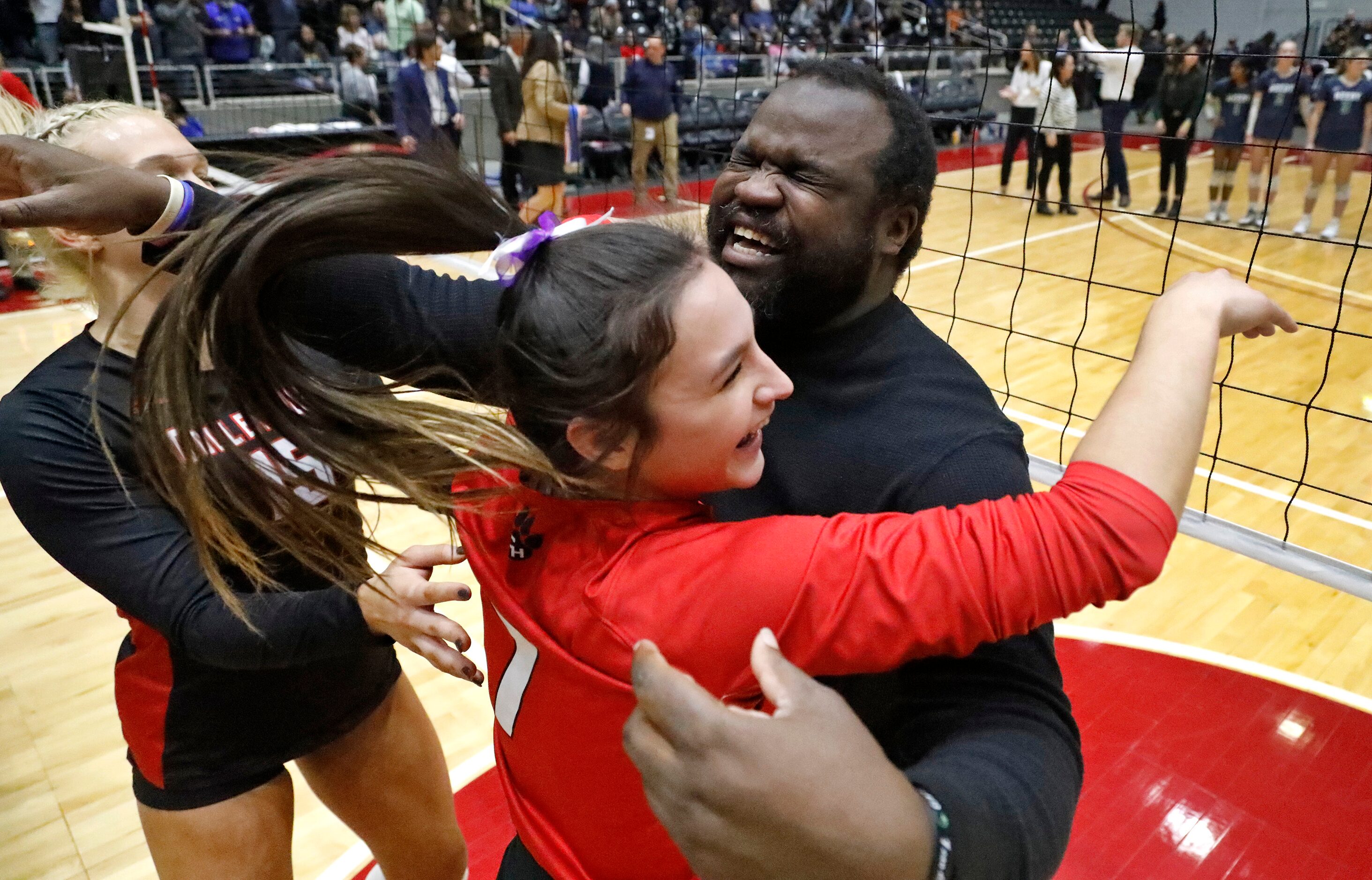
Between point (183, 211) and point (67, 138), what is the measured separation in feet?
1.14

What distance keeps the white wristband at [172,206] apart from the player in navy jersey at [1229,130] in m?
7.46

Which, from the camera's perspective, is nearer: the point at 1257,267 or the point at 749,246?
the point at 749,246

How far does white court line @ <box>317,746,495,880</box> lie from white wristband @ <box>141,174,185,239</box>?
50.6 inches

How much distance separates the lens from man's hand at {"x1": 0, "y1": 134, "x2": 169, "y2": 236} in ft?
3.10

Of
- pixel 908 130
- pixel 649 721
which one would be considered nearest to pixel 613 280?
pixel 649 721

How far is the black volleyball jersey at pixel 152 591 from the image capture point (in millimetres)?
1155

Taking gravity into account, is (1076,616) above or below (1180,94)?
below

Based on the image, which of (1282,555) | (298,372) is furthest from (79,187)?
(1282,555)

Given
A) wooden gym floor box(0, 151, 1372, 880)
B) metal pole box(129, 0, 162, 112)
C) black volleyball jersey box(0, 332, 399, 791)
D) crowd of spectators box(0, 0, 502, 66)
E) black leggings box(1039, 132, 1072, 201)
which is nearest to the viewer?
black volleyball jersey box(0, 332, 399, 791)

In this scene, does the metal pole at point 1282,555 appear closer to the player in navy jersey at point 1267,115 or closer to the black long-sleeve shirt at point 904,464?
the black long-sleeve shirt at point 904,464

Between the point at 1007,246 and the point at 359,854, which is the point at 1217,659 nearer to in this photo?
the point at 359,854

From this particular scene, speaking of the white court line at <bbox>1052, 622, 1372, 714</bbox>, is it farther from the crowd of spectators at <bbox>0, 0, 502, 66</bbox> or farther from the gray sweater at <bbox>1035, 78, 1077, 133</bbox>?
the crowd of spectators at <bbox>0, 0, 502, 66</bbox>

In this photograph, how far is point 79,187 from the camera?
96 centimetres

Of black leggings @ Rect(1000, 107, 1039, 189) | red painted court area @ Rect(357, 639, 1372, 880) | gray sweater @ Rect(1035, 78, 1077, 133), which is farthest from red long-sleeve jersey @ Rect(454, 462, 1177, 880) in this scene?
gray sweater @ Rect(1035, 78, 1077, 133)
